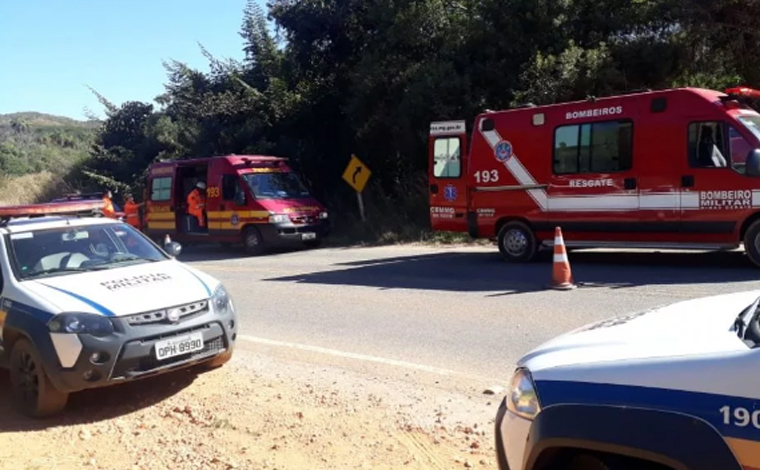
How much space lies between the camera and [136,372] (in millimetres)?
6344

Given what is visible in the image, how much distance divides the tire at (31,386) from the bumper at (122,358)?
130 mm

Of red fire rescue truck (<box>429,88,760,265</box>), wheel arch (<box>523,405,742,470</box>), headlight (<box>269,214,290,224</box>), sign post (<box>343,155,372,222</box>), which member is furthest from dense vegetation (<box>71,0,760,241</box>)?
wheel arch (<box>523,405,742,470</box>)

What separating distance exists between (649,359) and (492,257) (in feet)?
40.9

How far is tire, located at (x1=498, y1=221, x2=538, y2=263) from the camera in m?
13.8

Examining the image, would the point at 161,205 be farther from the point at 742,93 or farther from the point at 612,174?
the point at 742,93

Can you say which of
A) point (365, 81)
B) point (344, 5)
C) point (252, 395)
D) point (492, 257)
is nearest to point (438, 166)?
point (492, 257)

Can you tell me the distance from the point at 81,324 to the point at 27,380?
2.53ft

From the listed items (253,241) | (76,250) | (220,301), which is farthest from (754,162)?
(253,241)

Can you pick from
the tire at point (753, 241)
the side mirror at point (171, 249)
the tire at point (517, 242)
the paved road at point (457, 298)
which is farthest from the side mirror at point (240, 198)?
the tire at point (753, 241)

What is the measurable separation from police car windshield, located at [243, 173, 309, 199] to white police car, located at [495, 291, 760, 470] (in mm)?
17203

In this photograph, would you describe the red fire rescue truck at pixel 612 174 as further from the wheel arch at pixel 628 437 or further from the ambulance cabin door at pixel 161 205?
the ambulance cabin door at pixel 161 205

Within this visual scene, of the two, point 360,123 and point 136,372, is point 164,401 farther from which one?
point 360,123

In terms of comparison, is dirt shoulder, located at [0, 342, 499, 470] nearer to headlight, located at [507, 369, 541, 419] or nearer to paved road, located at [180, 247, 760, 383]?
paved road, located at [180, 247, 760, 383]

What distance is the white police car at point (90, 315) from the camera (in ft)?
20.3
